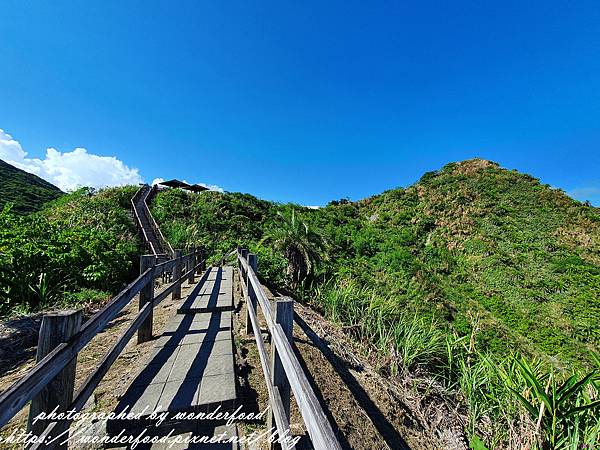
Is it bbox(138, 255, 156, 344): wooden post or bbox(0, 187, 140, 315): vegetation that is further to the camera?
bbox(0, 187, 140, 315): vegetation

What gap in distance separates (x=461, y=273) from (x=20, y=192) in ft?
113

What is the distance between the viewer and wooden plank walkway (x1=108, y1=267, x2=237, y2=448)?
2.00m

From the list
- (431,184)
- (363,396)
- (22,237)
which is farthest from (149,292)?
(431,184)

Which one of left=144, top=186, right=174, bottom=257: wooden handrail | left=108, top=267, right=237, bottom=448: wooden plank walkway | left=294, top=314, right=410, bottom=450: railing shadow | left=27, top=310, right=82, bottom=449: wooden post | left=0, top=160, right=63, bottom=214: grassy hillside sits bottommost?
left=294, top=314, right=410, bottom=450: railing shadow

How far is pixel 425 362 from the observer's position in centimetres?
458

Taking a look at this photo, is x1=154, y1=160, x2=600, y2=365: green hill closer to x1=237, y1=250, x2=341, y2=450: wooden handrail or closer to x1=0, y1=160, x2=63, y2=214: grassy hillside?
x1=237, y1=250, x2=341, y2=450: wooden handrail

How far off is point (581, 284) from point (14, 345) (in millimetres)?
19182

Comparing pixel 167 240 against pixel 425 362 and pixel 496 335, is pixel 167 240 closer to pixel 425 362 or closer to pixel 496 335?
pixel 425 362

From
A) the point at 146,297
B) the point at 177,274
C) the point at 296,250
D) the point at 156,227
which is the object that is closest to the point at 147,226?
the point at 156,227

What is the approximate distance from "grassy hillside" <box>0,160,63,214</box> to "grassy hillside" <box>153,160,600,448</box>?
9667mm

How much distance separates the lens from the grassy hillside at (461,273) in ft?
13.8

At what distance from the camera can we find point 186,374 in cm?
244

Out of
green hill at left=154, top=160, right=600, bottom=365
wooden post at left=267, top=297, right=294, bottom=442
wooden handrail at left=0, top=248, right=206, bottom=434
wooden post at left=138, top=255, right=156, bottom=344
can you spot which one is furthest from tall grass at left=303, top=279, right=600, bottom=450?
wooden post at left=138, top=255, right=156, bottom=344

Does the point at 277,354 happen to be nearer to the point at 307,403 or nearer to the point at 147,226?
the point at 307,403
